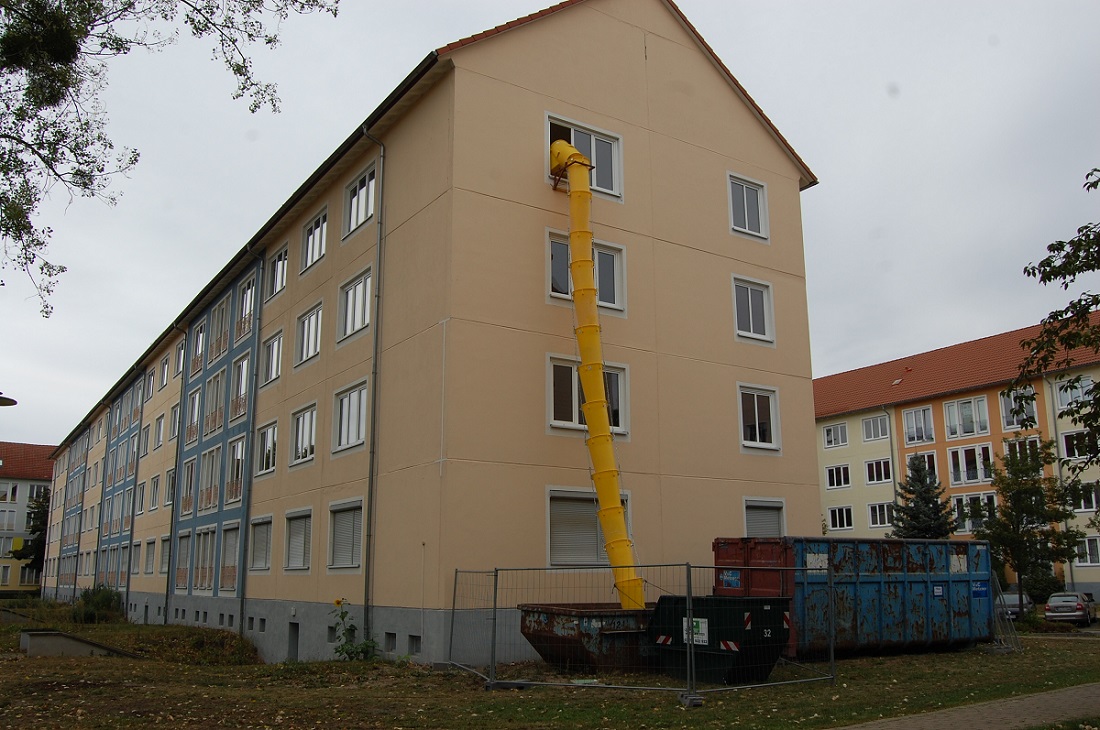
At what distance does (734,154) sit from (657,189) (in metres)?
3.21

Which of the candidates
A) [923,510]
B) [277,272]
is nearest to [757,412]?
[277,272]

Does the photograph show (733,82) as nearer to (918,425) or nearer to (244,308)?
(244,308)

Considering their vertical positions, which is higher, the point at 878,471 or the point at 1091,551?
the point at 878,471

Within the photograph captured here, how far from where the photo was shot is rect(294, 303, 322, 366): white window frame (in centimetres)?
2617

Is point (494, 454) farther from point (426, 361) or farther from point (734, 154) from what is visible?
point (734, 154)

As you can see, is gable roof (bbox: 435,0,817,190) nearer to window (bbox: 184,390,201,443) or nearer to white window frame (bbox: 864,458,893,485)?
window (bbox: 184,390,201,443)

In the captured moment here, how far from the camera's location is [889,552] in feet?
60.8

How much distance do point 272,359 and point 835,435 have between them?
45966 millimetres

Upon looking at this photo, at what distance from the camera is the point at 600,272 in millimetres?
21344

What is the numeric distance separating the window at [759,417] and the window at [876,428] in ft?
134

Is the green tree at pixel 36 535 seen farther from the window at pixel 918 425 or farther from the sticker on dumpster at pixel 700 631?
the sticker on dumpster at pixel 700 631

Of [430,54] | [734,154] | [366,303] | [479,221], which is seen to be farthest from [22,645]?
[734,154]

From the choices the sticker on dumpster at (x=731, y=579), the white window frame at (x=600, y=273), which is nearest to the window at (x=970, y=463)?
the white window frame at (x=600, y=273)

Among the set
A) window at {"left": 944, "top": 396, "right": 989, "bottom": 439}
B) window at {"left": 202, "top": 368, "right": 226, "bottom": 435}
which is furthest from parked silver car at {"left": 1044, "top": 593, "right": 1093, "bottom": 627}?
window at {"left": 202, "top": 368, "right": 226, "bottom": 435}
